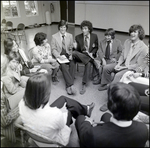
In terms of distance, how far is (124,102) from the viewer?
2.95ft

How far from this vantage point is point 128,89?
0.93 meters

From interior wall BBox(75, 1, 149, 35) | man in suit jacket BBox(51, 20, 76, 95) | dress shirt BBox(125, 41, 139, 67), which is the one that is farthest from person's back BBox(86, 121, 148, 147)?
interior wall BBox(75, 1, 149, 35)

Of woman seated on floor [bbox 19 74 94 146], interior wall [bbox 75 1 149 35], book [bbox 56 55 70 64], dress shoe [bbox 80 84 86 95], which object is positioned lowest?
dress shoe [bbox 80 84 86 95]

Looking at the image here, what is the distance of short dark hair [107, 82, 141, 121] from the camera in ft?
2.96

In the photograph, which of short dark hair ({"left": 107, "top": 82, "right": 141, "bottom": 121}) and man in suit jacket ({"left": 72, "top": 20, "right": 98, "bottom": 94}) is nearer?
short dark hair ({"left": 107, "top": 82, "right": 141, "bottom": 121})

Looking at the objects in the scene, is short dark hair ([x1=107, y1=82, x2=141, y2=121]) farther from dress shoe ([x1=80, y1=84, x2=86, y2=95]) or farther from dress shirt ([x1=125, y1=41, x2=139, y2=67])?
dress shoe ([x1=80, y1=84, x2=86, y2=95])

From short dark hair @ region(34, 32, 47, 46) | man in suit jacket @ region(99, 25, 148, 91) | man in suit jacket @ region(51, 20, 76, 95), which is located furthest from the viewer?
man in suit jacket @ region(51, 20, 76, 95)

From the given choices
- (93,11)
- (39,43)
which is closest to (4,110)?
(39,43)

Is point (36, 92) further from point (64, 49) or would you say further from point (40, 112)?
point (64, 49)

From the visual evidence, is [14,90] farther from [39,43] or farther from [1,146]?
[39,43]

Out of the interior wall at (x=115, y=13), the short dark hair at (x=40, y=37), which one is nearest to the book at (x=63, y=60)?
the short dark hair at (x=40, y=37)

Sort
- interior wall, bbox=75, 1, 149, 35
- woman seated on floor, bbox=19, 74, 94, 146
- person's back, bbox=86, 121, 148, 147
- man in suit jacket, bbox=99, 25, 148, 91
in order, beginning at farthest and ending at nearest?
interior wall, bbox=75, 1, 149, 35 → man in suit jacket, bbox=99, 25, 148, 91 → woman seated on floor, bbox=19, 74, 94, 146 → person's back, bbox=86, 121, 148, 147

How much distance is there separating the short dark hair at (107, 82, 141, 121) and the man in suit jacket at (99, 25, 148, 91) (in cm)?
115

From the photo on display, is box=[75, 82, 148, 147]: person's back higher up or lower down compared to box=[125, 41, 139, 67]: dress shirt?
lower down
